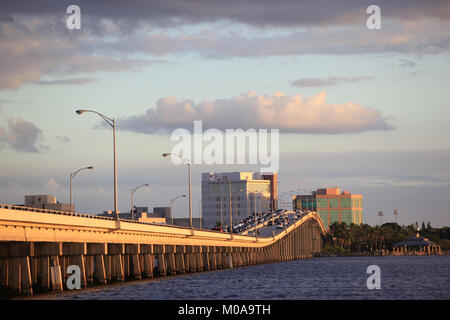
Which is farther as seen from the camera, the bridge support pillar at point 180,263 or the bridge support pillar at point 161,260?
the bridge support pillar at point 180,263

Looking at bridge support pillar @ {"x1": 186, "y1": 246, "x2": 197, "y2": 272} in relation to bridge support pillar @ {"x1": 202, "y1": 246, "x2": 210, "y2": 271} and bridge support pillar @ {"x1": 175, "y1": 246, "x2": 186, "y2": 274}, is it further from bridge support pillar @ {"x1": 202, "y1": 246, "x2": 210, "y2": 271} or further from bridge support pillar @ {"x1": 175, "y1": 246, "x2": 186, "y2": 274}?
bridge support pillar @ {"x1": 175, "y1": 246, "x2": 186, "y2": 274}

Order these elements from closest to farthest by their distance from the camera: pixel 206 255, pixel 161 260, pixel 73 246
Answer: pixel 73 246 < pixel 161 260 < pixel 206 255

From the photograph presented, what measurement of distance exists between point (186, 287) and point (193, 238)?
42.5 m

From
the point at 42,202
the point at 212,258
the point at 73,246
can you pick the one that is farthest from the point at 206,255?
the point at 73,246

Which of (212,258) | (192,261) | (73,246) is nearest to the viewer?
(73,246)

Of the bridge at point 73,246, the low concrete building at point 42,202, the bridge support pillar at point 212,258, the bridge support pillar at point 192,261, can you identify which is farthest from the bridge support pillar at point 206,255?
the low concrete building at point 42,202

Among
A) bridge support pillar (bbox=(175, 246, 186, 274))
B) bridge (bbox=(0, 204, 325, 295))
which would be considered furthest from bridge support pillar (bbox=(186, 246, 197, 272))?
bridge (bbox=(0, 204, 325, 295))

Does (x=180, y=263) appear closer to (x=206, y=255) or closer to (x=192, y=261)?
(x=192, y=261)

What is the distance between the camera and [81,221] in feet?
263

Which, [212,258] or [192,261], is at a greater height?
[192,261]

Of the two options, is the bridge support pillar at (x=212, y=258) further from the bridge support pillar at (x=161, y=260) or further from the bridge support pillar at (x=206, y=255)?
the bridge support pillar at (x=161, y=260)
